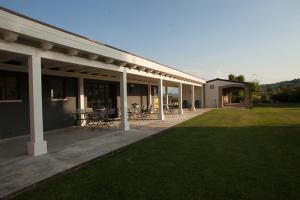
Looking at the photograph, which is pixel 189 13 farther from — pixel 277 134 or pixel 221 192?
pixel 221 192

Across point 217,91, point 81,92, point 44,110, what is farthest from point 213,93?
point 44,110

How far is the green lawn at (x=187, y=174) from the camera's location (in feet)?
11.8

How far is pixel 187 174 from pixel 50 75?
7.53 meters

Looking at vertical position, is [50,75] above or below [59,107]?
above

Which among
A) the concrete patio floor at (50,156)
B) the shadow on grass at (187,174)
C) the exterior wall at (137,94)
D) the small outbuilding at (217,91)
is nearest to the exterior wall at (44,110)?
the concrete patio floor at (50,156)

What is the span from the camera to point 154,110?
20.9 m

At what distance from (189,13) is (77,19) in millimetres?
5923

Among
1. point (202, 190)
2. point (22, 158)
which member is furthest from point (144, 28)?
point (202, 190)

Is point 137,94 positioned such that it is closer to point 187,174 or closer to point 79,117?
point 79,117

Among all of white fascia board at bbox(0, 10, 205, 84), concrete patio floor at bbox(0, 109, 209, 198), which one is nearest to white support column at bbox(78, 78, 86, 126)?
white fascia board at bbox(0, 10, 205, 84)

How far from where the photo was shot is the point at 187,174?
4.43m

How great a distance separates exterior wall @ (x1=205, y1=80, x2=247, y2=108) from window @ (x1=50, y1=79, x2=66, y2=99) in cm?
1957

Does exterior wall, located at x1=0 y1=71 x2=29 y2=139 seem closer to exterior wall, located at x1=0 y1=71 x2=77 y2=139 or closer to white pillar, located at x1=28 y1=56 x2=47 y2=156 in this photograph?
exterior wall, located at x1=0 y1=71 x2=77 y2=139

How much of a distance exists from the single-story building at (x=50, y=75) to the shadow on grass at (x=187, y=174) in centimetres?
→ 229
